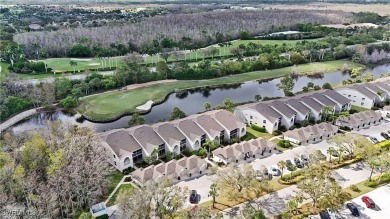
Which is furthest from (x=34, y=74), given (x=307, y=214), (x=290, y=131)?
(x=307, y=214)

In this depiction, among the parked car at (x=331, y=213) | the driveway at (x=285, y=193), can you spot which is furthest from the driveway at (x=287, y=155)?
the parked car at (x=331, y=213)

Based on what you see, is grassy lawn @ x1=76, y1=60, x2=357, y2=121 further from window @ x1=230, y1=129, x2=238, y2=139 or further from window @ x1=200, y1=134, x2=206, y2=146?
window @ x1=230, y1=129, x2=238, y2=139

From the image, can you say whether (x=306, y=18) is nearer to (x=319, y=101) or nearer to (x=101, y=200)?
(x=319, y=101)

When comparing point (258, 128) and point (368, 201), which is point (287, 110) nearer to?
point (258, 128)

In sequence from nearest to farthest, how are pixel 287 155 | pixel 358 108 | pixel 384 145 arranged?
pixel 287 155 < pixel 384 145 < pixel 358 108

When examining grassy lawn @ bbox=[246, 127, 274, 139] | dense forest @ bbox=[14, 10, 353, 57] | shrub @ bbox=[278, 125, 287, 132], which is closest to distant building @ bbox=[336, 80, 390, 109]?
shrub @ bbox=[278, 125, 287, 132]

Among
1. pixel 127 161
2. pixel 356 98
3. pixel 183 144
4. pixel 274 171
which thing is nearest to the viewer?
pixel 274 171

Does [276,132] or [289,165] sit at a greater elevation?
[289,165]

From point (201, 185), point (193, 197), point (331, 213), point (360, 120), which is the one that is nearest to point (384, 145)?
point (360, 120)
